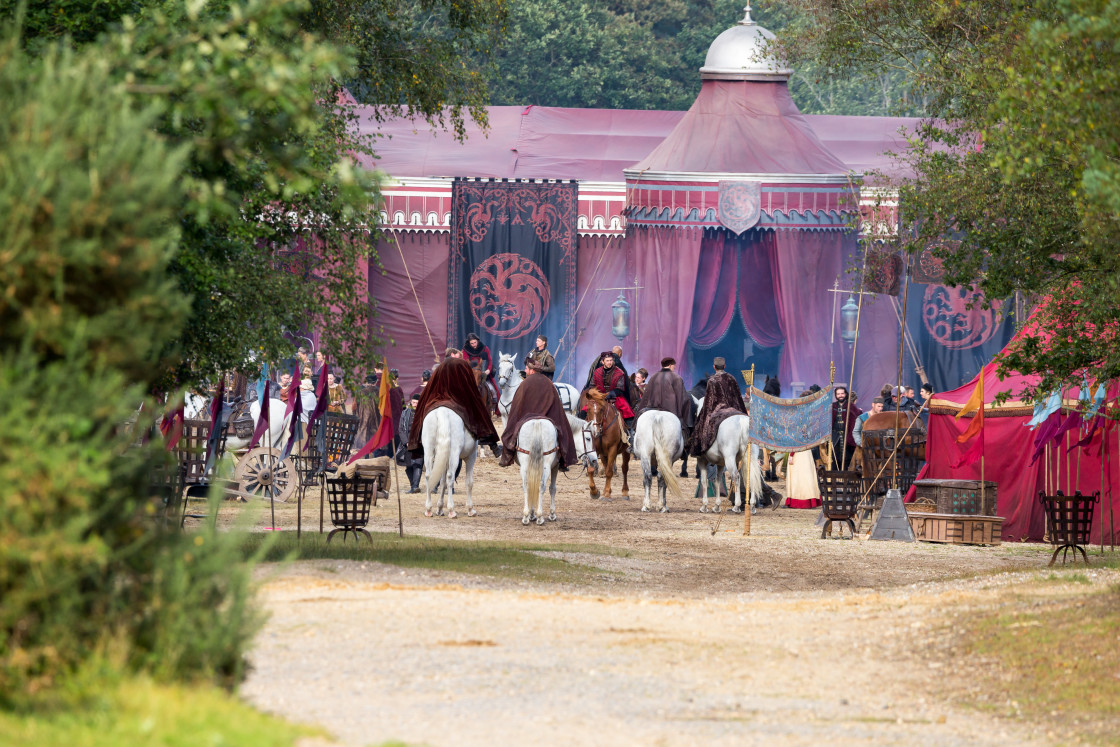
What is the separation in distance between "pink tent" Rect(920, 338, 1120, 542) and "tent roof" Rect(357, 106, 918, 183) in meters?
10.5

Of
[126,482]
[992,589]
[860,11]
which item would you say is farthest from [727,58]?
[126,482]

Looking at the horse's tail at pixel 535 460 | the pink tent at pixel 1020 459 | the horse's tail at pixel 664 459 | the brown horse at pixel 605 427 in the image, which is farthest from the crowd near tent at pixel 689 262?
the horse's tail at pixel 535 460

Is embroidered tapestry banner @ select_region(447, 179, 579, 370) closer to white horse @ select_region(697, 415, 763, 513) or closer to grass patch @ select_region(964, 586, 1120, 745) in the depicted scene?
white horse @ select_region(697, 415, 763, 513)

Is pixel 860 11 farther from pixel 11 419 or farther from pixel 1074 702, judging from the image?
pixel 11 419

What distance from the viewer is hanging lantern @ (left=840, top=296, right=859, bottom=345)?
2770 cm

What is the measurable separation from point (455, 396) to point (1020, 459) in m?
6.91

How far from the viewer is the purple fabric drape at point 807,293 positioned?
2775 centimetres

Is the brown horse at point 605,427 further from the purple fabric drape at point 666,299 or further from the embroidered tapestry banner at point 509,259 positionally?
the embroidered tapestry banner at point 509,259

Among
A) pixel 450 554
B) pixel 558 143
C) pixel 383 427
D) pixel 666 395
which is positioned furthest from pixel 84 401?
pixel 558 143

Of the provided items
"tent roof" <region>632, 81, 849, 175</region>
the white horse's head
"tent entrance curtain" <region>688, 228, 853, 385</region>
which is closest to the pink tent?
the white horse's head

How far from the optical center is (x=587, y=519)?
740 inches

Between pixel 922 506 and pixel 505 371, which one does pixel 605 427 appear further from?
pixel 922 506

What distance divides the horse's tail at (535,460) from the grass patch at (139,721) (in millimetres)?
12004

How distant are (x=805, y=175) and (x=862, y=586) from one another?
15481 millimetres
